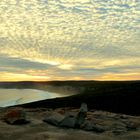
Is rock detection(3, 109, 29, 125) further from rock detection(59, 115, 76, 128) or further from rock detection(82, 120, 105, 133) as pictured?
rock detection(82, 120, 105, 133)

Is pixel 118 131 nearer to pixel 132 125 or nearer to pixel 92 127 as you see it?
pixel 92 127

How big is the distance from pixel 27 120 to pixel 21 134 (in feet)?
5.32

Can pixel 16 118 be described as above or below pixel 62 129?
above

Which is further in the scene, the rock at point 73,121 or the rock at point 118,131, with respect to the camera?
the rock at point 73,121

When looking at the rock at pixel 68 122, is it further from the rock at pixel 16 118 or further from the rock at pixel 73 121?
the rock at pixel 16 118

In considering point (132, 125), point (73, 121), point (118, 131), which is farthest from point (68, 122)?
point (132, 125)

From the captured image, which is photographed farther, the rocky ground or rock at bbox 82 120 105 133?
rock at bbox 82 120 105 133

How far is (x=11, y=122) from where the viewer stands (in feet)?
32.8

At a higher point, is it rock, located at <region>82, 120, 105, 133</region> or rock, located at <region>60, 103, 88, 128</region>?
rock, located at <region>60, 103, 88, 128</region>

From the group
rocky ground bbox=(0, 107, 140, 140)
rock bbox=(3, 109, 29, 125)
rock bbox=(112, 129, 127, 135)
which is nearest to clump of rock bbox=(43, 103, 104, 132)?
rocky ground bbox=(0, 107, 140, 140)

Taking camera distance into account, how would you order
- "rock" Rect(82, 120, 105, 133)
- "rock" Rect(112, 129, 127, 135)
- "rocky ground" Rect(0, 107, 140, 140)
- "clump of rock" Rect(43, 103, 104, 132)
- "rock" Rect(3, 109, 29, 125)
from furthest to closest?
"rock" Rect(3, 109, 29, 125), "clump of rock" Rect(43, 103, 104, 132), "rock" Rect(82, 120, 105, 133), "rock" Rect(112, 129, 127, 135), "rocky ground" Rect(0, 107, 140, 140)

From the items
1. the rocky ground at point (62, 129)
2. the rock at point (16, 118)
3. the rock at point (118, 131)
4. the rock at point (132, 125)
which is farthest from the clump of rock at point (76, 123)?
the rock at point (132, 125)

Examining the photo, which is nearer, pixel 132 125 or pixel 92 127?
pixel 92 127

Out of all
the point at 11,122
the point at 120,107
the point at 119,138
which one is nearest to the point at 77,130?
the point at 119,138
